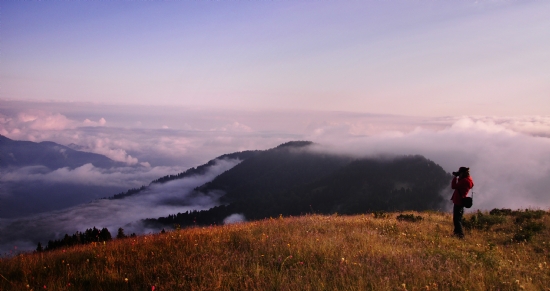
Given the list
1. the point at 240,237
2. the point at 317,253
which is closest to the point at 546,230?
the point at 317,253

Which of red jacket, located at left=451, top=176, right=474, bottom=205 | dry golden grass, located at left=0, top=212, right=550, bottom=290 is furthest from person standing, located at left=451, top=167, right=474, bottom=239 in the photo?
dry golden grass, located at left=0, top=212, right=550, bottom=290

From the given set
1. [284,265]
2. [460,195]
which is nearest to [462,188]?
[460,195]

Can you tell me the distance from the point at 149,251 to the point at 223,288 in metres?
3.13

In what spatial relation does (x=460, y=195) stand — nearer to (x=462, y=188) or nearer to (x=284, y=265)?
(x=462, y=188)

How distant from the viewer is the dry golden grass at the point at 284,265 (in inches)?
215

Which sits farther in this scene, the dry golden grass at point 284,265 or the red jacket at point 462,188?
the red jacket at point 462,188

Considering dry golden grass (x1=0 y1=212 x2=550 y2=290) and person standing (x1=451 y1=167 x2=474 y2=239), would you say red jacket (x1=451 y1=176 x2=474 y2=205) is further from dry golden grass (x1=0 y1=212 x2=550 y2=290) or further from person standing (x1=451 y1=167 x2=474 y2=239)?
dry golden grass (x1=0 y1=212 x2=550 y2=290)

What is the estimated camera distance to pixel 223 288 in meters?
5.23

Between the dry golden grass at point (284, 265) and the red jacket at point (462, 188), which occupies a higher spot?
the red jacket at point (462, 188)

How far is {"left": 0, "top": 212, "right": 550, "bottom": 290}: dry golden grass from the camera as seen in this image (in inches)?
215

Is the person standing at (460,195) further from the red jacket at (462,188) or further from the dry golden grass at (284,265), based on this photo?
the dry golden grass at (284,265)

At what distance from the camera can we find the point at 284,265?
6320 millimetres

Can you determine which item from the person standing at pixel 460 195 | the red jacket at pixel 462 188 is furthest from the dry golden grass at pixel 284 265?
the red jacket at pixel 462 188

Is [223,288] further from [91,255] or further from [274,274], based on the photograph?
[91,255]
